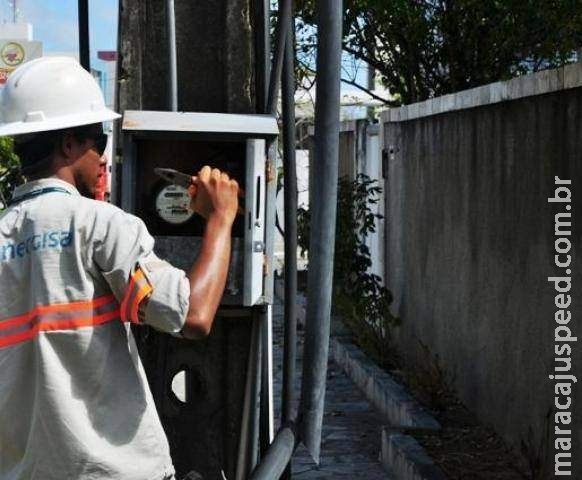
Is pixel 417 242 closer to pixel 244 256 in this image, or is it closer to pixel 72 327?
pixel 244 256

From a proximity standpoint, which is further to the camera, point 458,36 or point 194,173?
point 458,36

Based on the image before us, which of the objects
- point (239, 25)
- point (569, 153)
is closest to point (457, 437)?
point (569, 153)

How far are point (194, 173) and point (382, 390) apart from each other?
17.2 ft

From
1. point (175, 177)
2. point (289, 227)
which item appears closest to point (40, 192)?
point (175, 177)

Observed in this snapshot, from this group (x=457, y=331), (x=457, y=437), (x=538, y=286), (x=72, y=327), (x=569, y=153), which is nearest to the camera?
(x=72, y=327)

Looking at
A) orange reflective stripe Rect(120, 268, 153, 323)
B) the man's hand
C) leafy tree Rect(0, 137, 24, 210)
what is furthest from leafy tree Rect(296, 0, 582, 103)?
orange reflective stripe Rect(120, 268, 153, 323)

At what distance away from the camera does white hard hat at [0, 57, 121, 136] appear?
3.22 metres

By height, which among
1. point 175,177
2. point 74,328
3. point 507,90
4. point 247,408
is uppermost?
point 507,90

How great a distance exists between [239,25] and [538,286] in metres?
3.22

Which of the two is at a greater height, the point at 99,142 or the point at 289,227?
the point at 99,142

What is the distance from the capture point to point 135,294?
3057mm

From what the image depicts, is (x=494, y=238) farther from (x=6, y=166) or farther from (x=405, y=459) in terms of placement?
(x=6, y=166)

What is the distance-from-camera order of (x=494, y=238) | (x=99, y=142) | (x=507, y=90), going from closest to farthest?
(x=99, y=142) < (x=507, y=90) < (x=494, y=238)

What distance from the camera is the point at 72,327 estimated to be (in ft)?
10.2
